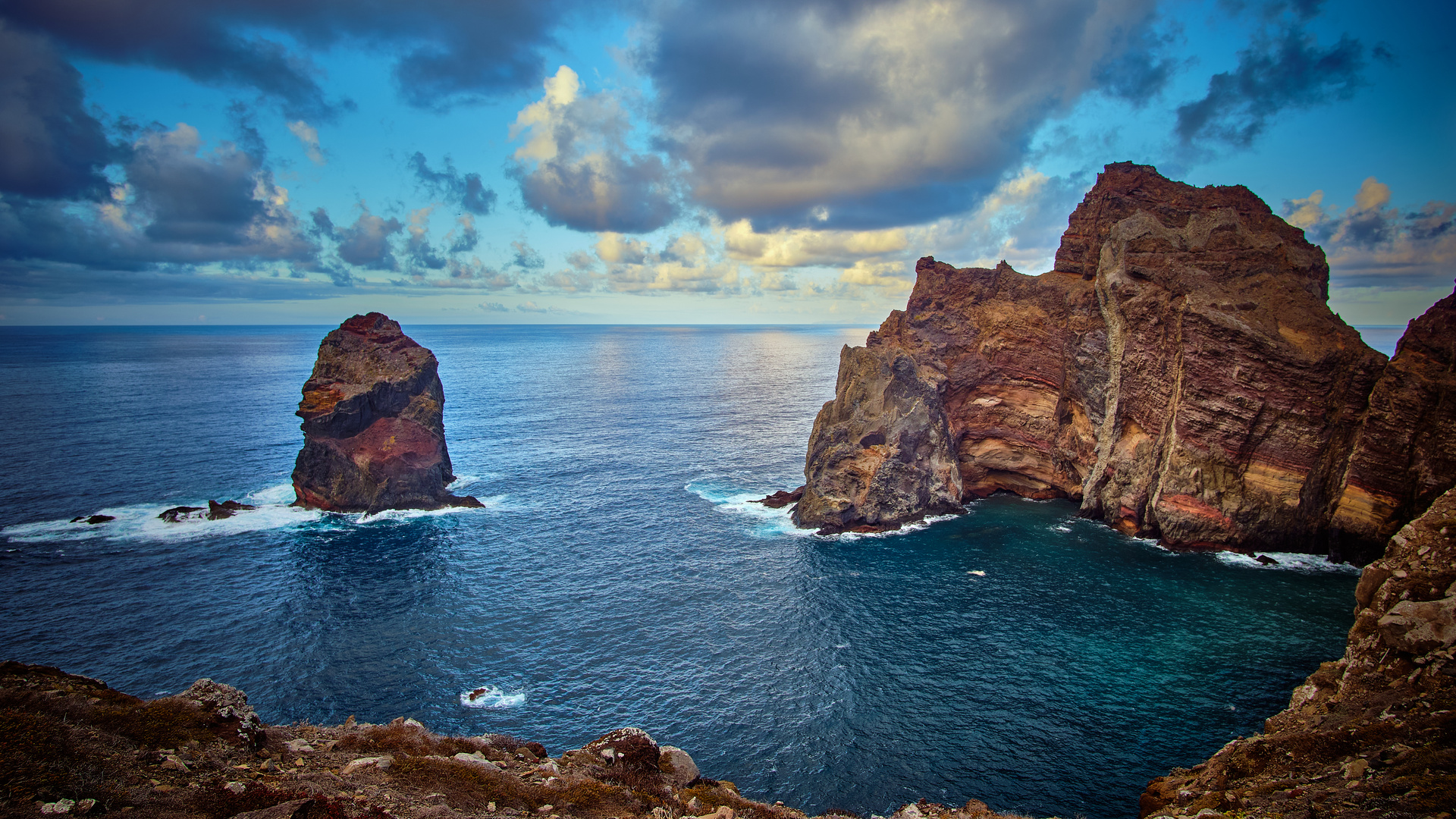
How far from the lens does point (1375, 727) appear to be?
23.3 meters

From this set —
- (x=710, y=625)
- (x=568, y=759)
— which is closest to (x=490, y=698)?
(x=710, y=625)

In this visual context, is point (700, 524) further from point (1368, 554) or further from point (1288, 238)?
point (1288, 238)

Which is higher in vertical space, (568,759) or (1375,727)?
(1375,727)

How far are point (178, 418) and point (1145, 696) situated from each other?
147 metres

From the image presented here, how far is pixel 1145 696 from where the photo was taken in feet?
130

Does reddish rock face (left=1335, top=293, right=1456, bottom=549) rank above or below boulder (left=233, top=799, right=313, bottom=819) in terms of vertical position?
above

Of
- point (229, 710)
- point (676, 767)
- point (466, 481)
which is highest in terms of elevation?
point (229, 710)

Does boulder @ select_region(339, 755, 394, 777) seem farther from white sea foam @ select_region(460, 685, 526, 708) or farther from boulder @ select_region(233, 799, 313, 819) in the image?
white sea foam @ select_region(460, 685, 526, 708)

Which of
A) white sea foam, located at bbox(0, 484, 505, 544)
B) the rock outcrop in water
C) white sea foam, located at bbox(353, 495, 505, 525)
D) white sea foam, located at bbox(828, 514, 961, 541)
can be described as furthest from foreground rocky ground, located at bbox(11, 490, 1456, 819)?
white sea foam, located at bbox(0, 484, 505, 544)

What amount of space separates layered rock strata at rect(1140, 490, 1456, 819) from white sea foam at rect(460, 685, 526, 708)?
32707mm

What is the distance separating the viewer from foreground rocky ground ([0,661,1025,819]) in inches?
607

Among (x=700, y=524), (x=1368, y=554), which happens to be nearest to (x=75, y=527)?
(x=700, y=524)

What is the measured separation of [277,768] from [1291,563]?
72900 millimetres

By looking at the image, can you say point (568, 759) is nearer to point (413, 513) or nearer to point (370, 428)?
point (413, 513)
